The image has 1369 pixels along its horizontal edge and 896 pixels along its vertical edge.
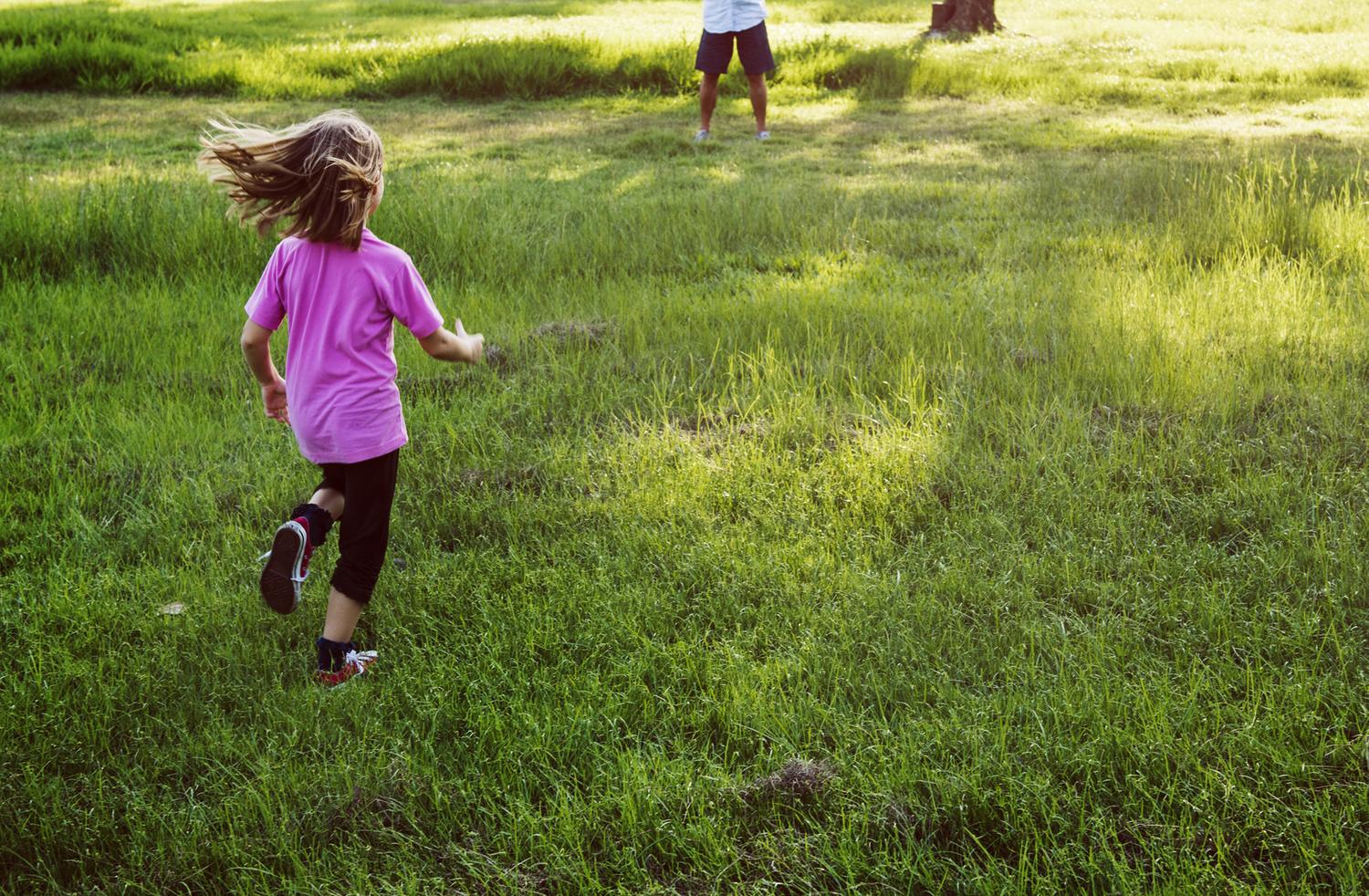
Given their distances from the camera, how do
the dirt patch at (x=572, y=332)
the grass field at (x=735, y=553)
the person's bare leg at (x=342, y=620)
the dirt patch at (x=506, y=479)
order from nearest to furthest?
the grass field at (x=735, y=553) → the person's bare leg at (x=342, y=620) → the dirt patch at (x=506, y=479) → the dirt patch at (x=572, y=332)

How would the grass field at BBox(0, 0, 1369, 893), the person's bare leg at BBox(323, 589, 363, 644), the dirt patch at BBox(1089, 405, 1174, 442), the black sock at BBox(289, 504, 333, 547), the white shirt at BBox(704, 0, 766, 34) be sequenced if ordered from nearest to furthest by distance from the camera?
the grass field at BBox(0, 0, 1369, 893), the person's bare leg at BBox(323, 589, 363, 644), the black sock at BBox(289, 504, 333, 547), the dirt patch at BBox(1089, 405, 1174, 442), the white shirt at BBox(704, 0, 766, 34)

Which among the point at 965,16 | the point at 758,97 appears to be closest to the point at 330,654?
the point at 758,97

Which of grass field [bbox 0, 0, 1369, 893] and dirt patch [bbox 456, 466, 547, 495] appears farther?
dirt patch [bbox 456, 466, 547, 495]

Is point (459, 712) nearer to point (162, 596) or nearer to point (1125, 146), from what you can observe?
point (162, 596)

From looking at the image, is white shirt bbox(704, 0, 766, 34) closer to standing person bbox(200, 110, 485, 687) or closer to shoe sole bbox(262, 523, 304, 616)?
standing person bbox(200, 110, 485, 687)

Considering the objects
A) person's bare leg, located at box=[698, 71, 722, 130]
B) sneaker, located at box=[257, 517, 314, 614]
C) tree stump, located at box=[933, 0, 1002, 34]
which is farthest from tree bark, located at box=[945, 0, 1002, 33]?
sneaker, located at box=[257, 517, 314, 614]

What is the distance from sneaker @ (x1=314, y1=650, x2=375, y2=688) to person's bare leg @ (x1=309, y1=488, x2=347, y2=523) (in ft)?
1.32

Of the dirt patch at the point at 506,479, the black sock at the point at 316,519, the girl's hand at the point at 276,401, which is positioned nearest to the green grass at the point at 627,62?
the dirt patch at the point at 506,479

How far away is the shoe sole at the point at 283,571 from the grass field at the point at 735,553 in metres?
0.16

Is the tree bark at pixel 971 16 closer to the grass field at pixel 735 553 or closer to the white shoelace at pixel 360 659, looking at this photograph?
the grass field at pixel 735 553

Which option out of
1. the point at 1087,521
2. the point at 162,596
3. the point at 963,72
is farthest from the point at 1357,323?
the point at 963,72

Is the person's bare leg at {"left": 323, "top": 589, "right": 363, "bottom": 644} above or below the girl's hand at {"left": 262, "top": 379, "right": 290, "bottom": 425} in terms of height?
below

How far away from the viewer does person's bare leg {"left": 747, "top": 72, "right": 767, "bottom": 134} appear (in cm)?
992

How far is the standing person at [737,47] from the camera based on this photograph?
9820 mm
